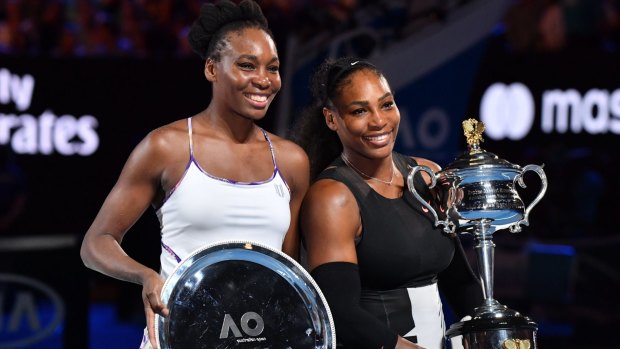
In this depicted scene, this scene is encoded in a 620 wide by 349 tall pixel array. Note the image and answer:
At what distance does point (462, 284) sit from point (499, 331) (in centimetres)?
34

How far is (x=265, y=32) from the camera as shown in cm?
222

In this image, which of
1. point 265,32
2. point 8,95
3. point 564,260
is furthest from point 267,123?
point 265,32

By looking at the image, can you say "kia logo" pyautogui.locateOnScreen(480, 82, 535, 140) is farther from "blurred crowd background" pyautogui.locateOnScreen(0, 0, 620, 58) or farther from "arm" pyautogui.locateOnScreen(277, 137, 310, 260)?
"arm" pyautogui.locateOnScreen(277, 137, 310, 260)

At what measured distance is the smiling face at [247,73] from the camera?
85.1 inches

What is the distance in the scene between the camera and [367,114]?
227 centimetres

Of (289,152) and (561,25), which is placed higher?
(561,25)

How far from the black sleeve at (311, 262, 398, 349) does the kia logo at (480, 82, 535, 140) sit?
12.2 ft

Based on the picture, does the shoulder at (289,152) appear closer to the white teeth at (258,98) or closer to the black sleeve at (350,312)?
the white teeth at (258,98)

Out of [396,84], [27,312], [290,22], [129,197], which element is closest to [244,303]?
[129,197]

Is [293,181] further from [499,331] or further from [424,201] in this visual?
[499,331]

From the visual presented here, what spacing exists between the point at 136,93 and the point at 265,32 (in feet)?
10.3

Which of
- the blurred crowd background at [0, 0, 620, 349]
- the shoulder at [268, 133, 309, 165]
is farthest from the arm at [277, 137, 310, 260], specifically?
the blurred crowd background at [0, 0, 620, 349]

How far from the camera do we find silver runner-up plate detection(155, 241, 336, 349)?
1.95 meters

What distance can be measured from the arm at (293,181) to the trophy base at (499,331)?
0.40 metres
